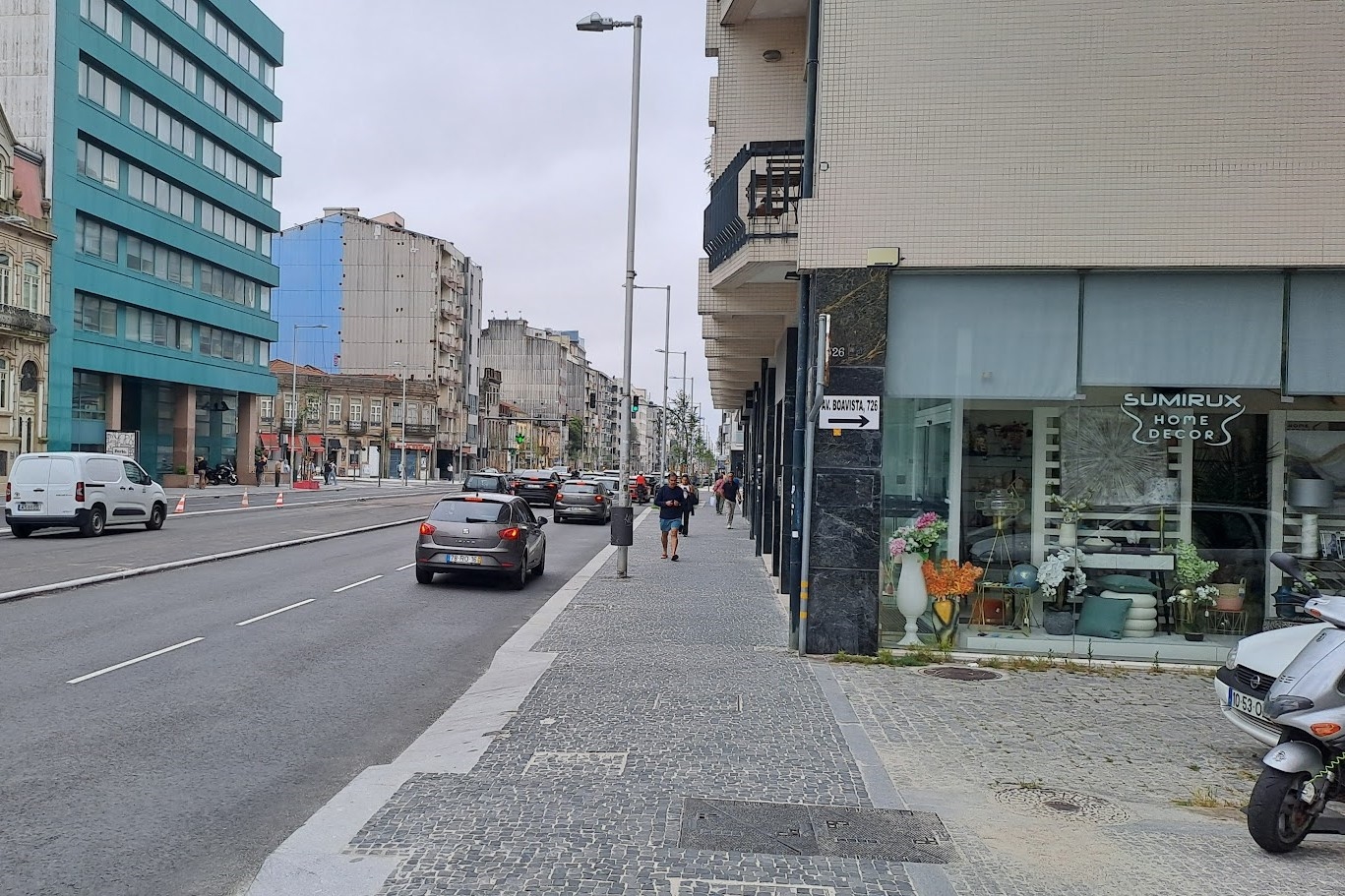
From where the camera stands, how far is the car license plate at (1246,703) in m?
6.46

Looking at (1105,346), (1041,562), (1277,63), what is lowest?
(1041,562)

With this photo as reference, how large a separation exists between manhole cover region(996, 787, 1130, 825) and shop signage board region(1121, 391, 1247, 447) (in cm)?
541

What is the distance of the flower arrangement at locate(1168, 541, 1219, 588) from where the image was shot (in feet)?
35.6

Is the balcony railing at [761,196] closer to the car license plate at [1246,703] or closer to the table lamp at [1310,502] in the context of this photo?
the table lamp at [1310,502]

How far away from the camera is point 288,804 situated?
607 centimetres

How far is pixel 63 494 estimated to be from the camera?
23.2 m

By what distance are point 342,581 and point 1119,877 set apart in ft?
45.0

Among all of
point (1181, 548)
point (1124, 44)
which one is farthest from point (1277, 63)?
point (1181, 548)

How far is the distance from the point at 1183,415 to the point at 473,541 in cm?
1006

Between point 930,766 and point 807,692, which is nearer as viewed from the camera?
point 930,766

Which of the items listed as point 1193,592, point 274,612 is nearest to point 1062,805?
point 1193,592

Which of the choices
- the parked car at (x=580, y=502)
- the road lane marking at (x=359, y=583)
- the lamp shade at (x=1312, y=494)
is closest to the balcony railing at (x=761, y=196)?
the lamp shade at (x=1312, y=494)

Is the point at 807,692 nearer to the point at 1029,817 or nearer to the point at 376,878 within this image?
the point at 1029,817

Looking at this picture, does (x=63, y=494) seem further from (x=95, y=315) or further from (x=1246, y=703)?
(x=95, y=315)
